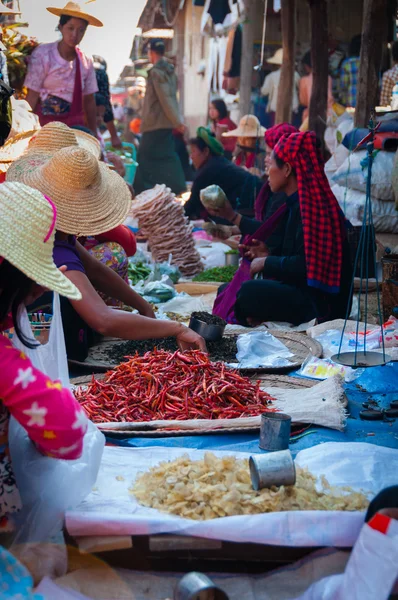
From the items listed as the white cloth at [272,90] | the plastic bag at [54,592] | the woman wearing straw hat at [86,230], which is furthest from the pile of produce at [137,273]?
the white cloth at [272,90]

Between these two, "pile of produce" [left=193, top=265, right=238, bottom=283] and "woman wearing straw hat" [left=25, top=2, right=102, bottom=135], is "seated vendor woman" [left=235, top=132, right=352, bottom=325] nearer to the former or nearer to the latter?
"pile of produce" [left=193, top=265, right=238, bottom=283]

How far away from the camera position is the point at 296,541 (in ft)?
5.82

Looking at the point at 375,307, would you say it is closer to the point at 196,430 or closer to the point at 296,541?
the point at 196,430

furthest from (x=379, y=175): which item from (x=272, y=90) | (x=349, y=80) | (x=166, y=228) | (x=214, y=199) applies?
(x=272, y=90)

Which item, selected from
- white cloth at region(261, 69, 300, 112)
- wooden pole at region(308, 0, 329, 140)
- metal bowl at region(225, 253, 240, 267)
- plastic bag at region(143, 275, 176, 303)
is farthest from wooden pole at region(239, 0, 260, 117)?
plastic bag at region(143, 275, 176, 303)

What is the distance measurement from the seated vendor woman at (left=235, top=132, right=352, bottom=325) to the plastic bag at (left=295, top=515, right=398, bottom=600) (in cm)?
254

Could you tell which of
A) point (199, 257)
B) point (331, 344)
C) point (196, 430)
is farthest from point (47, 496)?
point (199, 257)

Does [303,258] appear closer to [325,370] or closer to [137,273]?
[325,370]

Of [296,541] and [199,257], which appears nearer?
[296,541]

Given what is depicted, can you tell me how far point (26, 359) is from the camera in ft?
5.32

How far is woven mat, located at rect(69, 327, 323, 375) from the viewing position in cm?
331

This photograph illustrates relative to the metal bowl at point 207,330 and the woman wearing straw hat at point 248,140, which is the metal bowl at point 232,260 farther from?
the metal bowl at point 207,330

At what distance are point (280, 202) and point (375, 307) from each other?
94 centimetres

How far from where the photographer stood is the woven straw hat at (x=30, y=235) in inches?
63.4
